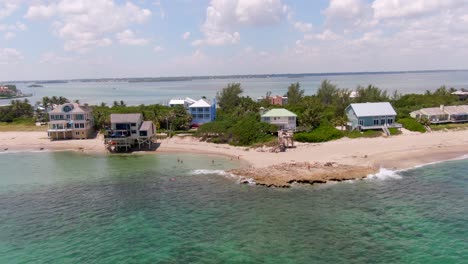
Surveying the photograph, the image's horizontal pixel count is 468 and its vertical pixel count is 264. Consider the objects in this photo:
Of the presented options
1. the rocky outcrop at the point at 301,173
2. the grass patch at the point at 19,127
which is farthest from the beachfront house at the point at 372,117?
the grass patch at the point at 19,127

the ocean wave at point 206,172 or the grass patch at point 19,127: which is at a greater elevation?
the grass patch at point 19,127

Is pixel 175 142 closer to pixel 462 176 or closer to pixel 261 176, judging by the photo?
pixel 261 176

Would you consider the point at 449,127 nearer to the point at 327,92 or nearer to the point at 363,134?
the point at 363,134

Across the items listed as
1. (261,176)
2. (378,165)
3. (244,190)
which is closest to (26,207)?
(244,190)

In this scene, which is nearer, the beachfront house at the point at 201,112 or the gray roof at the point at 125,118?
the gray roof at the point at 125,118

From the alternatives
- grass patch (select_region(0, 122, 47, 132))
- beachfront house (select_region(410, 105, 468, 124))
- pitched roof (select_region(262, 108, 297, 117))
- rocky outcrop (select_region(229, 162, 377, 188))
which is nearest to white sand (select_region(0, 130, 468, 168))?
rocky outcrop (select_region(229, 162, 377, 188))

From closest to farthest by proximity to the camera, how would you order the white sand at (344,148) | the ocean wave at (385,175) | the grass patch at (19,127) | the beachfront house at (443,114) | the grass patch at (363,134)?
the ocean wave at (385,175) < the white sand at (344,148) < the grass patch at (363,134) < the beachfront house at (443,114) < the grass patch at (19,127)

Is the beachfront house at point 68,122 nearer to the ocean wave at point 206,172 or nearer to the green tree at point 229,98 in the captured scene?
the ocean wave at point 206,172

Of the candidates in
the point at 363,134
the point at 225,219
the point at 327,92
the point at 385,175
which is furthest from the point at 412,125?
the point at 225,219

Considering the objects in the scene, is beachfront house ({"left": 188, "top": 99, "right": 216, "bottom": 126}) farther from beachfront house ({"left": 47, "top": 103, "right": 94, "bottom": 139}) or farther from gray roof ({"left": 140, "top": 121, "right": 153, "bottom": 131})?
beachfront house ({"left": 47, "top": 103, "right": 94, "bottom": 139})
